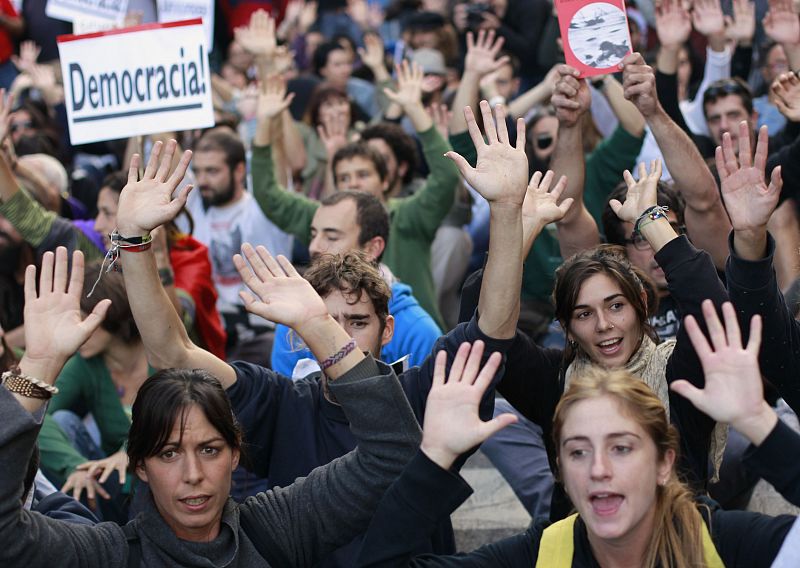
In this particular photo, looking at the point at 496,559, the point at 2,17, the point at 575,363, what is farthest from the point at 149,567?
the point at 2,17

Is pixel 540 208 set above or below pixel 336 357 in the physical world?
above

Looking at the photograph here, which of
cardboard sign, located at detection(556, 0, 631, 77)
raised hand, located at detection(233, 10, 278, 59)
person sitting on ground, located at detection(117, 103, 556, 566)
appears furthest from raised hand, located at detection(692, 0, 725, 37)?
person sitting on ground, located at detection(117, 103, 556, 566)

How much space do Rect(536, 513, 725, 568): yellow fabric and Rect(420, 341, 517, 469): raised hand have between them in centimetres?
34

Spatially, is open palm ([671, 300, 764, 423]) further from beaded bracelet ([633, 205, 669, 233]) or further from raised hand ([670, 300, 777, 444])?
beaded bracelet ([633, 205, 669, 233])

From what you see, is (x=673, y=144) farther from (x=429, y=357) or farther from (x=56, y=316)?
(x=56, y=316)

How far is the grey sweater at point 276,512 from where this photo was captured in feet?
9.05

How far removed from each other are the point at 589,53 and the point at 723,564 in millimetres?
2522

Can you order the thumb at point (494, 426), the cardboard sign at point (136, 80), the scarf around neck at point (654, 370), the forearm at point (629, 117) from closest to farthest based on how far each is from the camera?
the thumb at point (494, 426), the scarf around neck at point (654, 370), the cardboard sign at point (136, 80), the forearm at point (629, 117)

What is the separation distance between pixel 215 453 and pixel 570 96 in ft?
7.93

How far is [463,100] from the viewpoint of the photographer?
21.6 ft

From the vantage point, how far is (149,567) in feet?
9.67

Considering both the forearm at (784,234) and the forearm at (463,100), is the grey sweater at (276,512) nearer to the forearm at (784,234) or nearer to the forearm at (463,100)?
the forearm at (784,234)

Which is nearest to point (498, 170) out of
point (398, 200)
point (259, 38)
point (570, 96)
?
point (570, 96)

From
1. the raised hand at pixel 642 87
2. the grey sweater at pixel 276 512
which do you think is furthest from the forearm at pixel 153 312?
the raised hand at pixel 642 87
